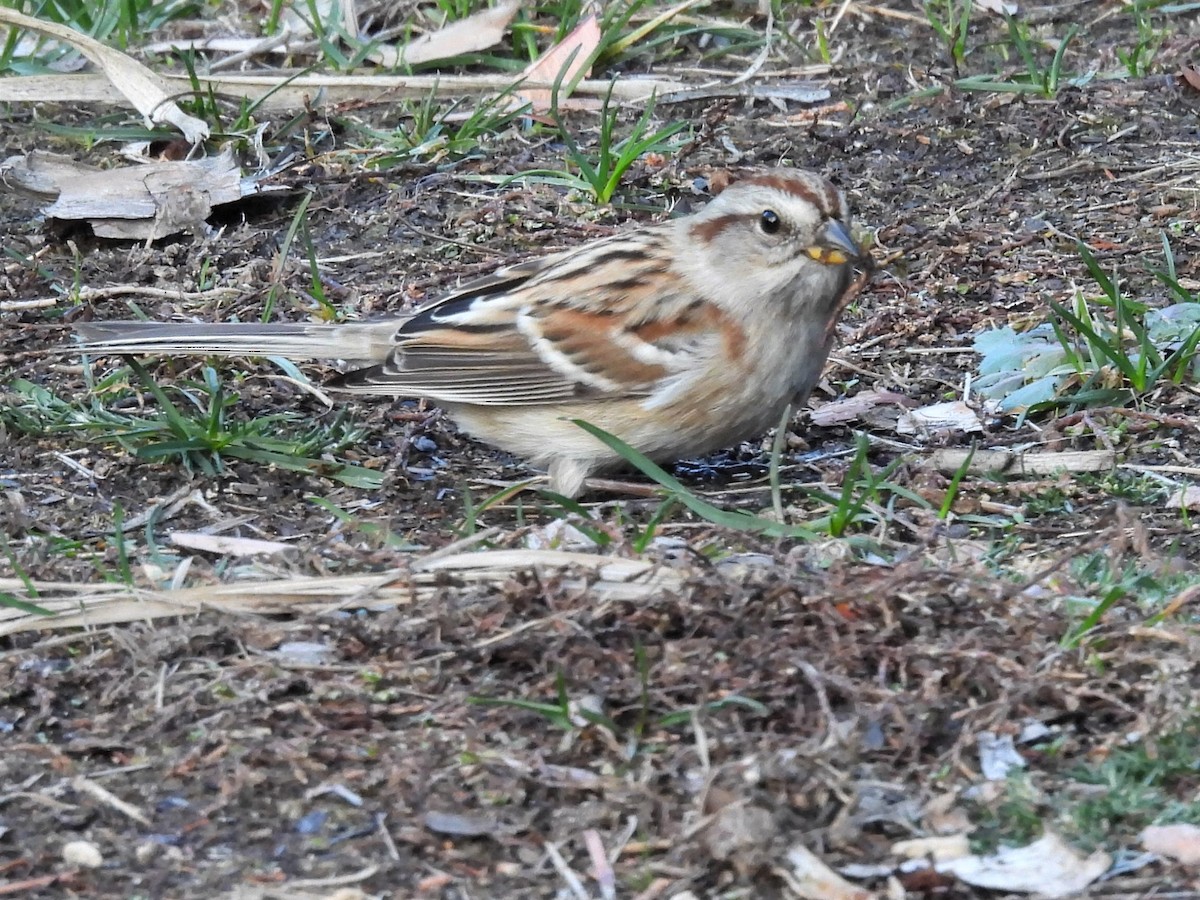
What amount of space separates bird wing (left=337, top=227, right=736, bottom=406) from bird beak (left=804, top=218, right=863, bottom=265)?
1.08 ft

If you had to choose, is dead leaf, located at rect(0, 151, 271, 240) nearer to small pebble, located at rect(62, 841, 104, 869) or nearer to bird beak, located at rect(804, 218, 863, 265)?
bird beak, located at rect(804, 218, 863, 265)

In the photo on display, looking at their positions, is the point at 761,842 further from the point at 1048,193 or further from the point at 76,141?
the point at 76,141

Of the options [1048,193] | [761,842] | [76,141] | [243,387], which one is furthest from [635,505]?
[76,141]

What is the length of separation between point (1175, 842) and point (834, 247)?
89.5 inches

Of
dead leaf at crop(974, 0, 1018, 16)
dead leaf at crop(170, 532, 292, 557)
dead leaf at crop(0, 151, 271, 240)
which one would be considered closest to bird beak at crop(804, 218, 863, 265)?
dead leaf at crop(170, 532, 292, 557)

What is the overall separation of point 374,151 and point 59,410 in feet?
6.95

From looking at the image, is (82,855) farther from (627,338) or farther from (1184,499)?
(1184,499)

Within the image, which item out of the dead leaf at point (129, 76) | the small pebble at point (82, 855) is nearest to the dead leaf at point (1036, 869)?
the small pebble at point (82, 855)

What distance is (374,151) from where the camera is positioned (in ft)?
23.1

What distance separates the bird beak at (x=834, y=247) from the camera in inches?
195

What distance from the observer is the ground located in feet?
10.7

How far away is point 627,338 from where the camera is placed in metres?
5.14

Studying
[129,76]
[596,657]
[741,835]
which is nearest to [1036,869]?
[741,835]

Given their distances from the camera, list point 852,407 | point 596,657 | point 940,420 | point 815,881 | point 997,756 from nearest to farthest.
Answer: point 815,881
point 997,756
point 596,657
point 940,420
point 852,407
